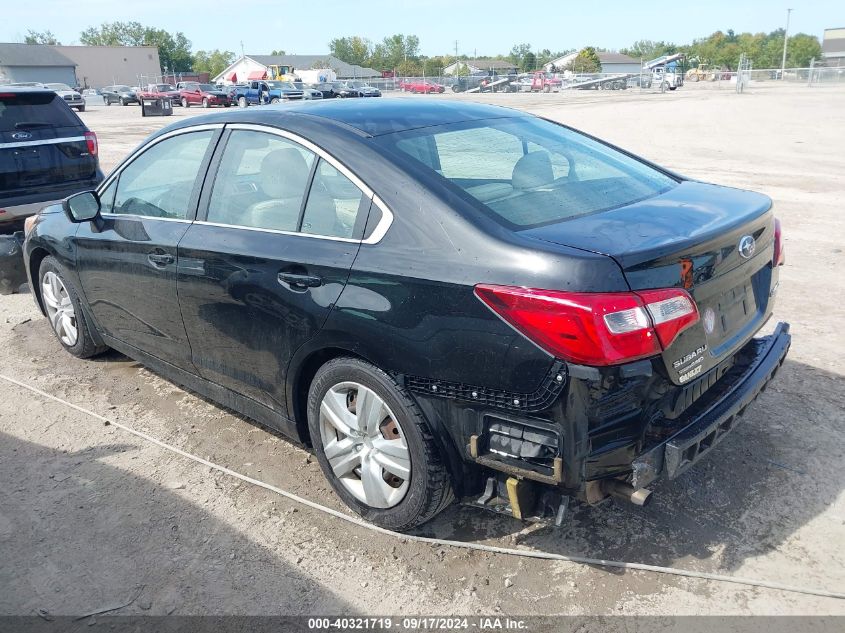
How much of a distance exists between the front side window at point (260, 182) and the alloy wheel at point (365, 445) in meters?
0.81

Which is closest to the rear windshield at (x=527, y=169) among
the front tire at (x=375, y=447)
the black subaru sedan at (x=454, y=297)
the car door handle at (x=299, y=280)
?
the black subaru sedan at (x=454, y=297)

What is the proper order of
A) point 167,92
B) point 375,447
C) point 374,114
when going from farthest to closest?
point 167,92
point 374,114
point 375,447

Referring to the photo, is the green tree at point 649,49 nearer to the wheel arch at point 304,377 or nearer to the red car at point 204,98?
the red car at point 204,98

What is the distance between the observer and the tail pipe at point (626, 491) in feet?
8.77

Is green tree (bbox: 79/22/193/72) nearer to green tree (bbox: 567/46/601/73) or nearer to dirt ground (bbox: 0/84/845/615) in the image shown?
green tree (bbox: 567/46/601/73)

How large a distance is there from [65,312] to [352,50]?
142 m

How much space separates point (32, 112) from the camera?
7883 mm

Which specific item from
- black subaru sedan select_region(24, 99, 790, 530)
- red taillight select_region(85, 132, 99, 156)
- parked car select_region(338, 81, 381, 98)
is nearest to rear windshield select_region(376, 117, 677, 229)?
black subaru sedan select_region(24, 99, 790, 530)

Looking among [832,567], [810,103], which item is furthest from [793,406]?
[810,103]

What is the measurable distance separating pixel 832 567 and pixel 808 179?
1025cm

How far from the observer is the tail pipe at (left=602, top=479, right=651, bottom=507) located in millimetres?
2674

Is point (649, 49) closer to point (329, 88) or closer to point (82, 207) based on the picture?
point (329, 88)

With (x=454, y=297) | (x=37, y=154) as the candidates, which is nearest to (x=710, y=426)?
(x=454, y=297)

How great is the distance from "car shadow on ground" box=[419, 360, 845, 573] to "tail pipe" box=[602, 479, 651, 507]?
0.40 metres
